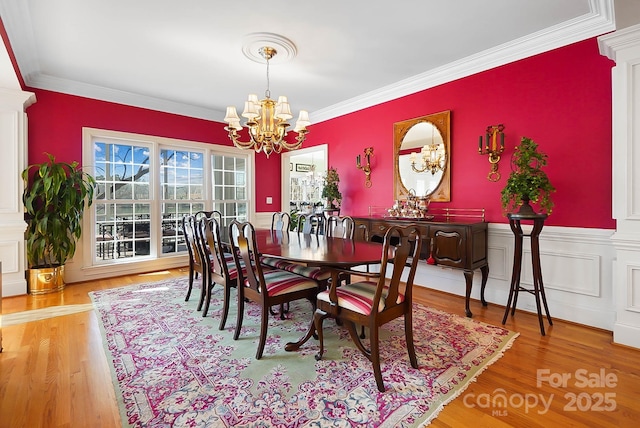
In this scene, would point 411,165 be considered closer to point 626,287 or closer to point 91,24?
point 626,287

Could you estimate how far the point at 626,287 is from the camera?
2371mm

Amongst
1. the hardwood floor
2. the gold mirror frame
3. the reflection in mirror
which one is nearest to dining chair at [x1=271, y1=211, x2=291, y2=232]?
the gold mirror frame

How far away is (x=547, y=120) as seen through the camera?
298 centimetres

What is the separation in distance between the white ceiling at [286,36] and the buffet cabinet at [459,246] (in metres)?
1.84

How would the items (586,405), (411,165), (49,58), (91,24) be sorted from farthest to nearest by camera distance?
1. (411,165)
2. (49,58)
3. (91,24)
4. (586,405)

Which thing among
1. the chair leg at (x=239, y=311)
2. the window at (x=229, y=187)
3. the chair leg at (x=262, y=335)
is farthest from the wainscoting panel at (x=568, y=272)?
the window at (x=229, y=187)

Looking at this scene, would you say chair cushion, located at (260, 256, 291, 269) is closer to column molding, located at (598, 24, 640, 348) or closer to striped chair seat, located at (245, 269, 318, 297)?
striped chair seat, located at (245, 269, 318, 297)

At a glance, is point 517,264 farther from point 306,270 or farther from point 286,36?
point 286,36

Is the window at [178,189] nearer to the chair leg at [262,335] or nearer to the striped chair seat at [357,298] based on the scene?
the chair leg at [262,335]

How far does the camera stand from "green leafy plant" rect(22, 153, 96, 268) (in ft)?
12.0

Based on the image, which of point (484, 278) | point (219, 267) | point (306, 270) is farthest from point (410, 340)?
point (219, 267)

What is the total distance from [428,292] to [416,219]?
3.25ft

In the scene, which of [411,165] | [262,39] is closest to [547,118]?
[411,165]

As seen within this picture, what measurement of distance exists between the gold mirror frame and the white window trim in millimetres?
3201
